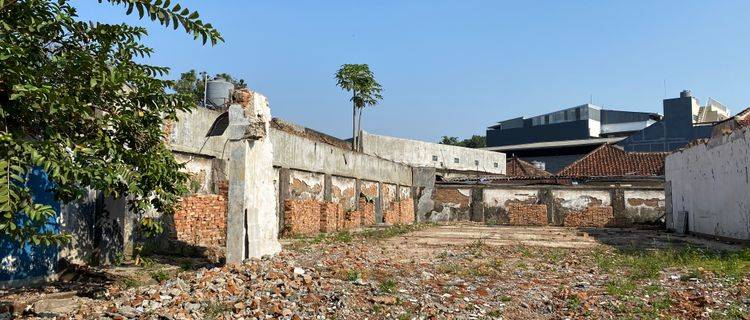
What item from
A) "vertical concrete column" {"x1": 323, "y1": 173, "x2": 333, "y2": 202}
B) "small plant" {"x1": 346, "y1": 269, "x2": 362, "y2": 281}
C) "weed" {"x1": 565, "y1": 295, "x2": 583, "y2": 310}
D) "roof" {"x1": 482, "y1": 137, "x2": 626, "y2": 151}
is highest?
"roof" {"x1": 482, "y1": 137, "x2": 626, "y2": 151}

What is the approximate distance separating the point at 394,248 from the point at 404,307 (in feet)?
20.6

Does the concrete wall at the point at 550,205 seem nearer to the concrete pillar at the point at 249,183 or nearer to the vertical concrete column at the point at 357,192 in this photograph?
the vertical concrete column at the point at 357,192

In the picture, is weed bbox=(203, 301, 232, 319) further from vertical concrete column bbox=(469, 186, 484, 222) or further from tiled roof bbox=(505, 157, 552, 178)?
tiled roof bbox=(505, 157, 552, 178)

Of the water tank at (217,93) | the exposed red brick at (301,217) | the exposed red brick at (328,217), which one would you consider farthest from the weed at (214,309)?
the water tank at (217,93)

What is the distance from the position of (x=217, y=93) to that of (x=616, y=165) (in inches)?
917

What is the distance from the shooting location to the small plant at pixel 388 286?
668 cm

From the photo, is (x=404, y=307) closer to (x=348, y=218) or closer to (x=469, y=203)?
(x=348, y=218)

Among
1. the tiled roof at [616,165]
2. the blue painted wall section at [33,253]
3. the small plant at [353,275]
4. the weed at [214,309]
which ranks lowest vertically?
the weed at [214,309]

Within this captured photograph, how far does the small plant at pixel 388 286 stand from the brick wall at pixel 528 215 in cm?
1931

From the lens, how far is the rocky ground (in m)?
5.87

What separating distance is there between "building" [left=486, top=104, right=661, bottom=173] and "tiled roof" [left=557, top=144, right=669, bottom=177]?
13.4m

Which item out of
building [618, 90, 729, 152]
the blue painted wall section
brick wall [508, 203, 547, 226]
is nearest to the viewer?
the blue painted wall section

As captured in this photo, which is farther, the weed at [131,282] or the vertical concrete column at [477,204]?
the vertical concrete column at [477,204]

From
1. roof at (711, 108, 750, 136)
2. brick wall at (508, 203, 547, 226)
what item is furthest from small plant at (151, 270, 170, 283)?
brick wall at (508, 203, 547, 226)
